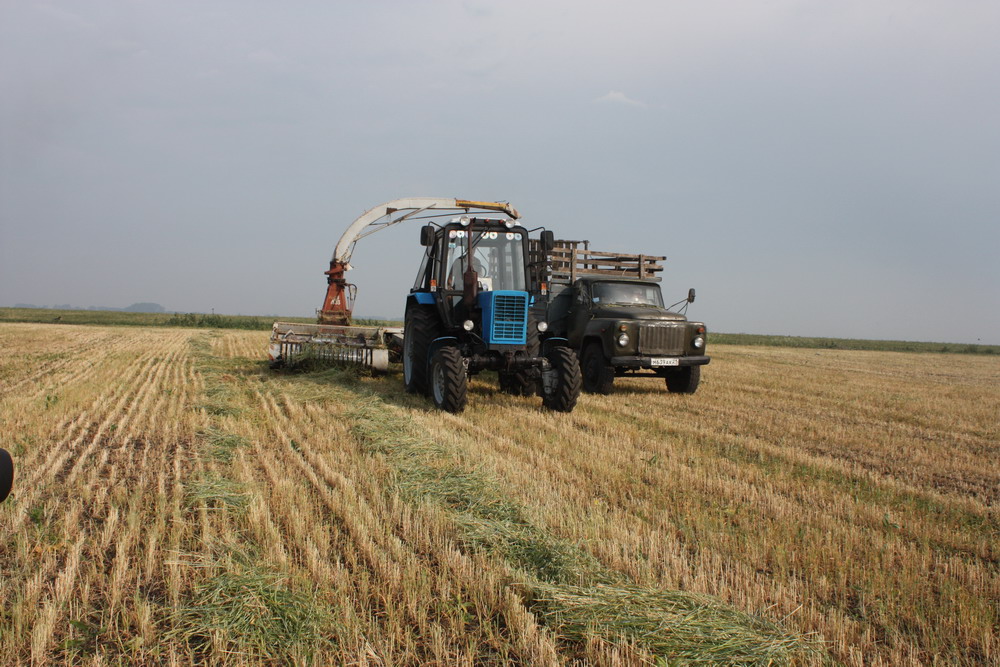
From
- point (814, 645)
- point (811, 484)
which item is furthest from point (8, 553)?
point (811, 484)

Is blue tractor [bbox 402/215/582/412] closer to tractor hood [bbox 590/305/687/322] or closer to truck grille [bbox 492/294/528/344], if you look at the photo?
truck grille [bbox 492/294/528/344]

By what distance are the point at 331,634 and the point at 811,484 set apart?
383 cm

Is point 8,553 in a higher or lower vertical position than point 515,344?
lower

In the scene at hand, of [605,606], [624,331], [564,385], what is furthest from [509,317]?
[605,606]

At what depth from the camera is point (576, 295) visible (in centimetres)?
1069

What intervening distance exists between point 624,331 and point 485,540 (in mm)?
6479

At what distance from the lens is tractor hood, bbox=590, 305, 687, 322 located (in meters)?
9.71

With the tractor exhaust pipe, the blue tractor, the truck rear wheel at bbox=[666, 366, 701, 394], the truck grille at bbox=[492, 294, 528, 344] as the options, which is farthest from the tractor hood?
the tractor exhaust pipe

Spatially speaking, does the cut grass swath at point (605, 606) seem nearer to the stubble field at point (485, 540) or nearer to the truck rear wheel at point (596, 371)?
the stubble field at point (485, 540)

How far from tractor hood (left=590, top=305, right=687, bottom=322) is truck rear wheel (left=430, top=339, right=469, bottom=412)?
3.34m

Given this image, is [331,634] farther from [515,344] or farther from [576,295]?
[576,295]

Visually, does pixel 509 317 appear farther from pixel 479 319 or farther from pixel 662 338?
pixel 662 338

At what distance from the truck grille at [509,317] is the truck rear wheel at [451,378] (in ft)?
1.82

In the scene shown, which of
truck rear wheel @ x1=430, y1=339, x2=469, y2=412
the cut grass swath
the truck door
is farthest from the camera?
the truck door
